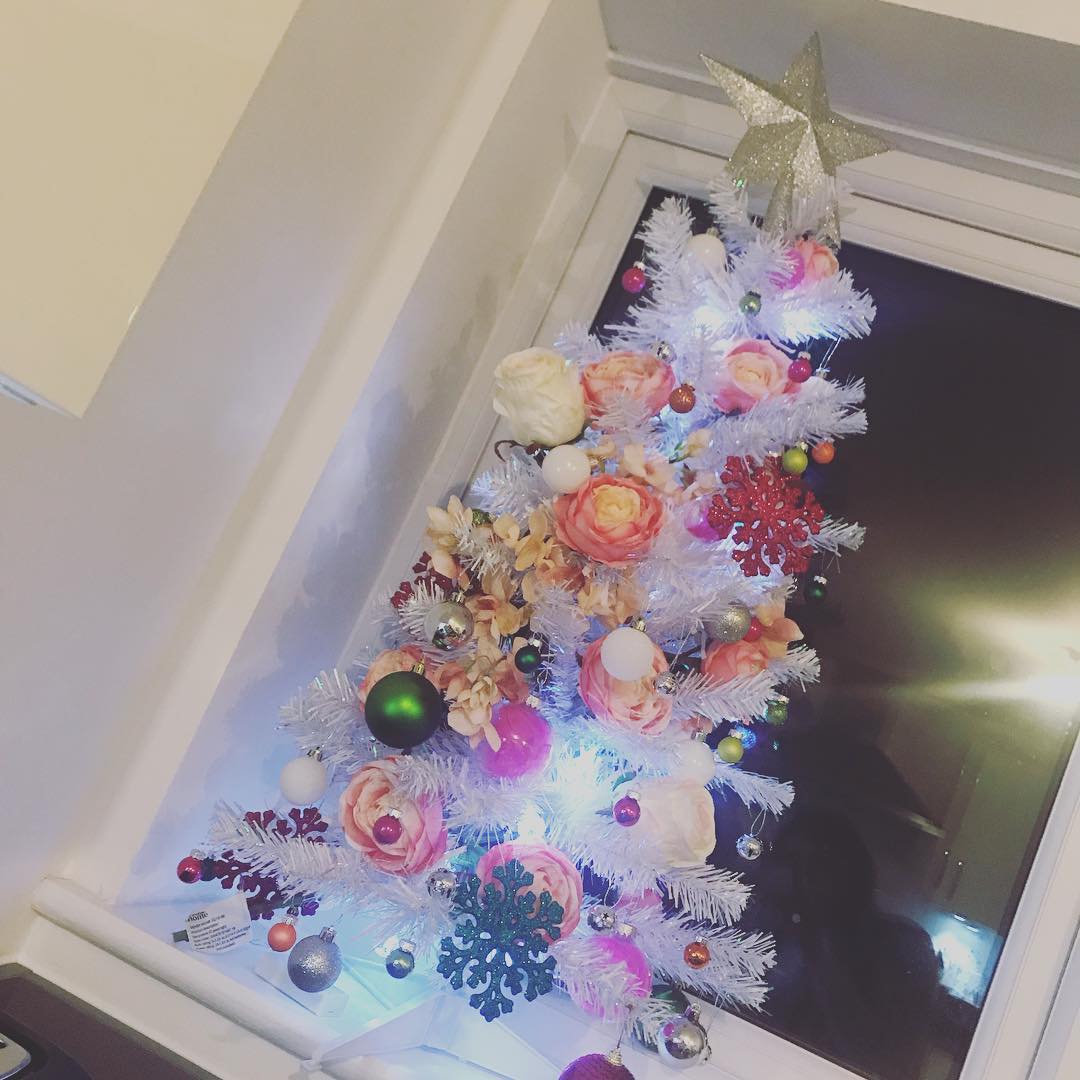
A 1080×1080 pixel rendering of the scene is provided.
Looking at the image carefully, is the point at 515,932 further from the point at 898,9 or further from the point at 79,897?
the point at 898,9

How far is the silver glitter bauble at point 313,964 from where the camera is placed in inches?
43.3

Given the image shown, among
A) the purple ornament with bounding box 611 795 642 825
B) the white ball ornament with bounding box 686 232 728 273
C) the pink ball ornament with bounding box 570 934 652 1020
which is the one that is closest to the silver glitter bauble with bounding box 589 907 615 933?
the pink ball ornament with bounding box 570 934 652 1020

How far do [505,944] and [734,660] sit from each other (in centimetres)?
45

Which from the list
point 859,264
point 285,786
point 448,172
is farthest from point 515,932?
point 859,264

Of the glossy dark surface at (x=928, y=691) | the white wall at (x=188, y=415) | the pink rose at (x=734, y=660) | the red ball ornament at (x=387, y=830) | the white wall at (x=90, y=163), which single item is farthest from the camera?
the glossy dark surface at (x=928, y=691)

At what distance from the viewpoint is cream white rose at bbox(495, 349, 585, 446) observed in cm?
110

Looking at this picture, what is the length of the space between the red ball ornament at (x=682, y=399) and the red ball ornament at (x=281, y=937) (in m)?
0.81

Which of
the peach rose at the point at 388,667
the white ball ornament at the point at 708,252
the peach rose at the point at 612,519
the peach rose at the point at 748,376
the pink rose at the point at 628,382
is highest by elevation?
the white ball ornament at the point at 708,252

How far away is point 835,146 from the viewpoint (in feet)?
4.09

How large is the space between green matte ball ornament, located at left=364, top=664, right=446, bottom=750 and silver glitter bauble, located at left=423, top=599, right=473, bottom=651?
62 millimetres

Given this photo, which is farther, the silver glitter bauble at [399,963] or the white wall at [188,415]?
the silver glitter bauble at [399,963]

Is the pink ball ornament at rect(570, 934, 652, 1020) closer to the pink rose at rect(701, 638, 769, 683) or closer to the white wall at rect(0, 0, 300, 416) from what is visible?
the pink rose at rect(701, 638, 769, 683)

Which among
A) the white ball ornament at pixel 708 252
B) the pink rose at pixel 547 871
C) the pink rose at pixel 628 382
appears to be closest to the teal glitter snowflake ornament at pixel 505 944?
the pink rose at pixel 547 871

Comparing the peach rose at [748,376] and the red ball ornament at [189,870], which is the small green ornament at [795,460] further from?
the red ball ornament at [189,870]
